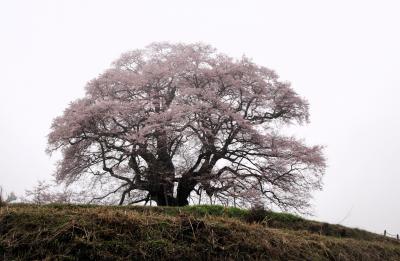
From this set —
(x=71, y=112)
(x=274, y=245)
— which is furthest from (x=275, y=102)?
(x=274, y=245)

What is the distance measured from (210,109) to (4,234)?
14.8 m

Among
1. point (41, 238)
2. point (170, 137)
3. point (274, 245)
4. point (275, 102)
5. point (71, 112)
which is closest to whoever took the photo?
point (41, 238)

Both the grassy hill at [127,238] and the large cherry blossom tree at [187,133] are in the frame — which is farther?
the large cherry blossom tree at [187,133]

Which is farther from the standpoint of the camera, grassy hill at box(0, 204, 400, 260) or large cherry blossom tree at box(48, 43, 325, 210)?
large cherry blossom tree at box(48, 43, 325, 210)

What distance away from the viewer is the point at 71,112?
19.3m

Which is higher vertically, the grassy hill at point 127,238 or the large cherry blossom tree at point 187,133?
the large cherry blossom tree at point 187,133

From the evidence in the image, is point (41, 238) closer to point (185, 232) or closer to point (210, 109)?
point (185, 232)

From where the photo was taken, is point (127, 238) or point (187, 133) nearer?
point (127, 238)

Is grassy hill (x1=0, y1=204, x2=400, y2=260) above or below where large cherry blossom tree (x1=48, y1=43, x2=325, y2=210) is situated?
below

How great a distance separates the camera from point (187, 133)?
18.0 metres

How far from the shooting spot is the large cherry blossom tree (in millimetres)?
18172

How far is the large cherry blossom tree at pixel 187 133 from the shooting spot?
18.2 metres

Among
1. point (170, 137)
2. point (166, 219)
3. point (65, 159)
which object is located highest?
point (170, 137)

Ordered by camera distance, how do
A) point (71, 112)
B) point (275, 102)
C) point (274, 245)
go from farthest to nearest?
point (275, 102)
point (71, 112)
point (274, 245)
